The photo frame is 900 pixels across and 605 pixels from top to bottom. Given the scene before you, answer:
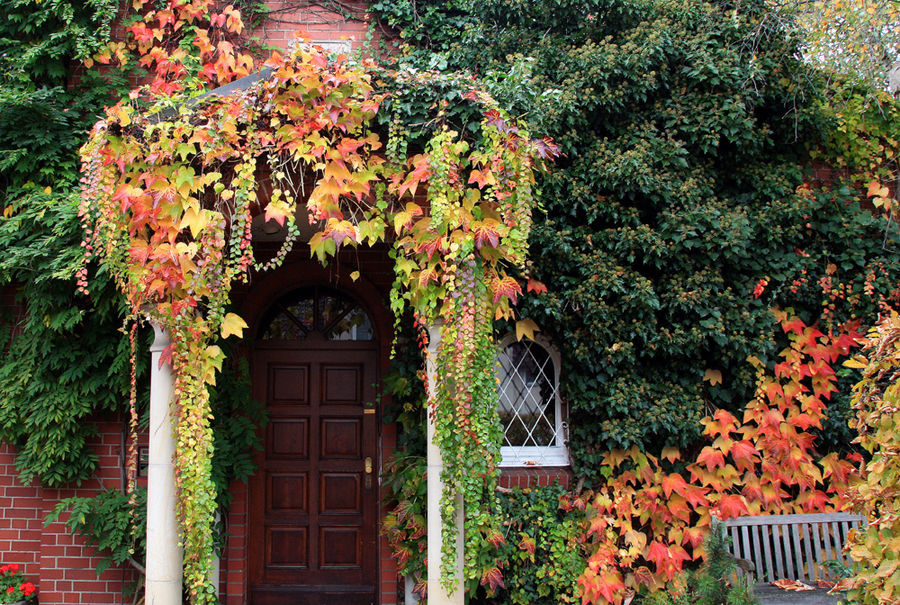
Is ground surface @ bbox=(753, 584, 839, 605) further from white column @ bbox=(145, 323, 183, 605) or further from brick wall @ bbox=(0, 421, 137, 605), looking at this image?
brick wall @ bbox=(0, 421, 137, 605)

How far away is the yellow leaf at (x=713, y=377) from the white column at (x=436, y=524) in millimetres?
2468

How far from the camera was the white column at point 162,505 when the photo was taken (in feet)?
12.1

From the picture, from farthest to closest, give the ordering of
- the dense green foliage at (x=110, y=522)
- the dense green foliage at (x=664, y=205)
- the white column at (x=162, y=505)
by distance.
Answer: the dense green foliage at (x=664, y=205) < the dense green foliage at (x=110, y=522) < the white column at (x=162, y=505)

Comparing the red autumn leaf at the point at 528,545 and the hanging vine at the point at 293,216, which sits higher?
the hanging vine at the point at 293,216

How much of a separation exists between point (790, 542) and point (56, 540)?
553 cm

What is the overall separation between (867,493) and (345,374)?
12.8ft

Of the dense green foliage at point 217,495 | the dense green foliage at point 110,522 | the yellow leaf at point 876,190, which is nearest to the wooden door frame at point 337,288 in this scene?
the dense green foliage at point 217,495

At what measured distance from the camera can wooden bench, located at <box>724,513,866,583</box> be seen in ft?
15.2

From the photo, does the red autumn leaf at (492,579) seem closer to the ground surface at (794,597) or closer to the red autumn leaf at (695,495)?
the red autumn leaf at (695,495)

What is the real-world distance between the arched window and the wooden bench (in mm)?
1370

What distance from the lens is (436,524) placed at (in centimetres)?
377

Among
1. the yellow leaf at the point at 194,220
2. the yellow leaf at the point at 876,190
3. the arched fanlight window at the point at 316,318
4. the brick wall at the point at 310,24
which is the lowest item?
the arched fanlight window at the point at 316,318

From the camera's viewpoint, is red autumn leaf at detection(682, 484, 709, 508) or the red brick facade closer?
red autumn leaf at detection(682, 484, 709, 508)

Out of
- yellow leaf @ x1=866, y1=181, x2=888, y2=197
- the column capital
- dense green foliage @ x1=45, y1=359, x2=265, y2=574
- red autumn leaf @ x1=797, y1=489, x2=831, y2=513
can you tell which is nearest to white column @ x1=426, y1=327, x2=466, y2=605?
the column capital
